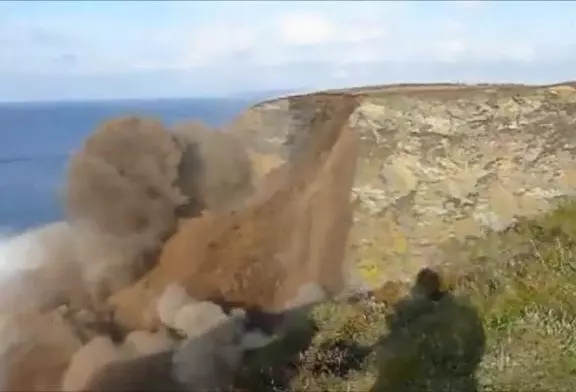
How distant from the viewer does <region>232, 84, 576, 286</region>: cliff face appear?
3.70 metres

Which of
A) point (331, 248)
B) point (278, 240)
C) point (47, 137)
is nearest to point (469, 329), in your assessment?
point (331, 248)

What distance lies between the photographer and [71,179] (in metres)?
3.13

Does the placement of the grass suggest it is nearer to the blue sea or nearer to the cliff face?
the cliff face

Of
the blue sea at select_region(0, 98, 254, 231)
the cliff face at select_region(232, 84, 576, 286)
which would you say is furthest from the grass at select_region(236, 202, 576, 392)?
the blue sea at select_region(0, 98, 254, 231)

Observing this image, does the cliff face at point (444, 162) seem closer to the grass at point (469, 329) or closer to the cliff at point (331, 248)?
the cliff at point (331, 248)

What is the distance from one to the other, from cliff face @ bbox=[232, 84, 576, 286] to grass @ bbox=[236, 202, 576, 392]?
0.36 ft

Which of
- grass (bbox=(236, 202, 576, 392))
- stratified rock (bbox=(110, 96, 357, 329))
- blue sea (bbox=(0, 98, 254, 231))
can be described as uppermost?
blue sea (bbox=(0, 98, 254, 231))

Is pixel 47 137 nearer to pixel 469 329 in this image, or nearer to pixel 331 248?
pixel 331 248

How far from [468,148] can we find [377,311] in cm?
95

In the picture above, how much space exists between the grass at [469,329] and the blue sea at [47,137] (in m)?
0.97

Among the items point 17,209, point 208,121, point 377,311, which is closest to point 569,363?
point 377,311

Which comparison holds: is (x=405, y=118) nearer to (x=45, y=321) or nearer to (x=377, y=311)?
(x=377, y=311)

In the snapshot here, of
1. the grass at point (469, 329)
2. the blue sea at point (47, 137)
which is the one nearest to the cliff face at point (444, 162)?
the grass at point (469, 329)

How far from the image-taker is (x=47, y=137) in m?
3.15
